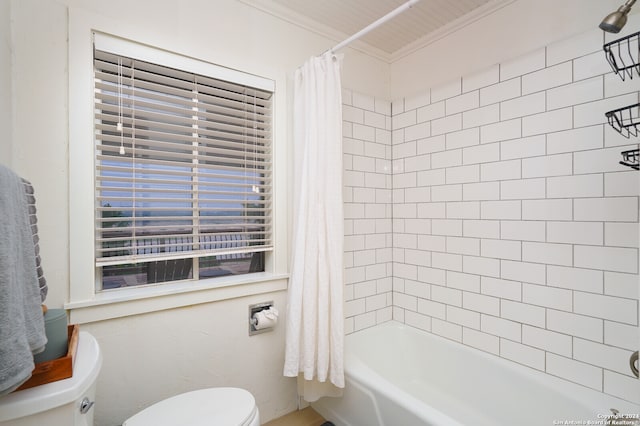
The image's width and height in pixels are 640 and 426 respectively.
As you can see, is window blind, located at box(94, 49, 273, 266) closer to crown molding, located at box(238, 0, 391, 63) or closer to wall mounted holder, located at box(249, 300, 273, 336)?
wall mounted holder, located at box(249, 300, 273, 336)

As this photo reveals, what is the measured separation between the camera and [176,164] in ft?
5.22

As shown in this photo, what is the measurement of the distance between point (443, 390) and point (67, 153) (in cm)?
240

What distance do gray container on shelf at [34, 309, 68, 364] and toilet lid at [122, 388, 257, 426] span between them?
1.34 feet

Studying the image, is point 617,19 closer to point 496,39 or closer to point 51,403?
point 496,39

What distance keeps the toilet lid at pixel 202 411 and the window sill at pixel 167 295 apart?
42 cm

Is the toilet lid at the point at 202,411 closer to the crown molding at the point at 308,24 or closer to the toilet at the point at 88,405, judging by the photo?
the toilet at the point at 88,405

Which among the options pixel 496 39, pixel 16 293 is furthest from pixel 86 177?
pixel 496 39

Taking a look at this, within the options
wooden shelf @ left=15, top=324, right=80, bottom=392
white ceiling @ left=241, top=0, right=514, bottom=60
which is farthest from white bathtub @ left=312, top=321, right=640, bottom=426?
white ceiling @ left=241, top=0, right=514, bottom=60

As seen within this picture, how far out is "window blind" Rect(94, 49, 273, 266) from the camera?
145 centimetres

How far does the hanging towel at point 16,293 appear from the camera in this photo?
2.20 ft

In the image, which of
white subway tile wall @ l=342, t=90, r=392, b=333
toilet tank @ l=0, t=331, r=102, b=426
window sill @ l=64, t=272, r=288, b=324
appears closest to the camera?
toilet tank @ l=0, t=331, r=102, b=426

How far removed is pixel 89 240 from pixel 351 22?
1928 millimetres

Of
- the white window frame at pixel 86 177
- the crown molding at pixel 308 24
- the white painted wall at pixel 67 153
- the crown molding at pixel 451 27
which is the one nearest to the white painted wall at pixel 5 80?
the white painted wall at pixel 67 153

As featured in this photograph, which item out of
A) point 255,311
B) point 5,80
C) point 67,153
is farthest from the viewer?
point 255,311
